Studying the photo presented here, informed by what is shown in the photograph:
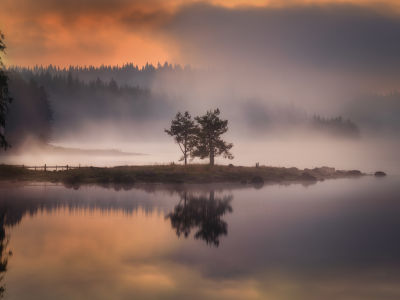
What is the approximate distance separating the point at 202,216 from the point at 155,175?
30058mm

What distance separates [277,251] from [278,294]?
6.78 metres

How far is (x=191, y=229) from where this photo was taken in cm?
2555

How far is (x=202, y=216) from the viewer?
30.2 meters

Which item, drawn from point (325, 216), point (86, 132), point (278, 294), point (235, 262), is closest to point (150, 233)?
point (235, 262)

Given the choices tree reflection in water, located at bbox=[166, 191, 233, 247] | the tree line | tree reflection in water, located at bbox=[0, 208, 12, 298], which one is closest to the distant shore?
the tree line

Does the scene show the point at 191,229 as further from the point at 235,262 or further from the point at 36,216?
the point at 36,216

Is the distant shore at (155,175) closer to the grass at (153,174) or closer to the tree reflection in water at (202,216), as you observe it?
the grass at (153,174)

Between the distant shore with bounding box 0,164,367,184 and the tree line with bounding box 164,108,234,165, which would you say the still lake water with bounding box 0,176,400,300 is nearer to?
the distant shore with bounding box 0,164,367,184

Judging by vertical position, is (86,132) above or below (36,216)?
above

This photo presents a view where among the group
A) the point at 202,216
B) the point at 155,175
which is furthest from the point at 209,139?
the point at 202,216

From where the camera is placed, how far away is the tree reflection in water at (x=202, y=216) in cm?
2448

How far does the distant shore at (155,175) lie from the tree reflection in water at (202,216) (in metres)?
17.0

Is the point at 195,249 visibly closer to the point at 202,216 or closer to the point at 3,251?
the point at 202,216

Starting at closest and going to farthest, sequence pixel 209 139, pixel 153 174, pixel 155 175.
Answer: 1. pixel 153 174
2. pixel 155 175
3. pixel 209 139
